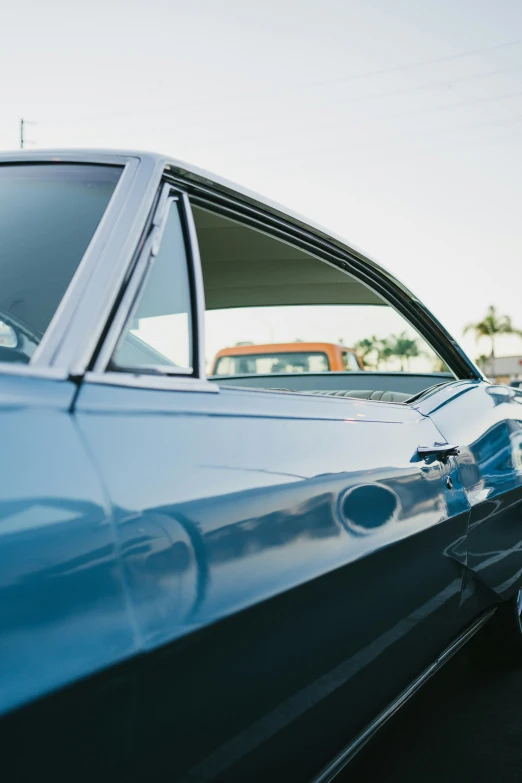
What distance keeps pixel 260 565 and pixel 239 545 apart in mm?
74

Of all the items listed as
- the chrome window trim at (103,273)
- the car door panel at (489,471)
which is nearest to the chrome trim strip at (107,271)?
the chrome window trim at (103,273)

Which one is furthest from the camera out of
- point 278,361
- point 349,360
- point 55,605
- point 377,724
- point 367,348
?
point 367,348

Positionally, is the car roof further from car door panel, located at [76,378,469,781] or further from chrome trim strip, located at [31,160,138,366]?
car door panel, located at [76,378,469,781]

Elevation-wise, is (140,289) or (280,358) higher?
(280,358)

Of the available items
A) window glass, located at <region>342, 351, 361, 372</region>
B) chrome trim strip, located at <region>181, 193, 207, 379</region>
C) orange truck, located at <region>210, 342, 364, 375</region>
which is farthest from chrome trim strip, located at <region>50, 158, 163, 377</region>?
window glass, located at <region>342, 351, 361, 372</region>

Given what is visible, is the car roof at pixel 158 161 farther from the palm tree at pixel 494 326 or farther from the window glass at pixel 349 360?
the palm tree at pixel 494 326

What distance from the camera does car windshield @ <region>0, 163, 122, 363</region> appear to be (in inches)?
58.3

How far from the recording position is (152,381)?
50.9 inches

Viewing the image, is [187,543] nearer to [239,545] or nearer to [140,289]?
[239,545]

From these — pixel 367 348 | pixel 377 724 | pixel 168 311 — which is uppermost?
pixel 367 348

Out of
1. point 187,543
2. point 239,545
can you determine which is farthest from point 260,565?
point 187,543

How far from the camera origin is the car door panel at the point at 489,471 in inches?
99.0

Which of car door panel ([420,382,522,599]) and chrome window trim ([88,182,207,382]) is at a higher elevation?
chrome window trim ([88,182,207,382])

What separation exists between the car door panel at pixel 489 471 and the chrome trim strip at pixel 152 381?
123 centimetres
